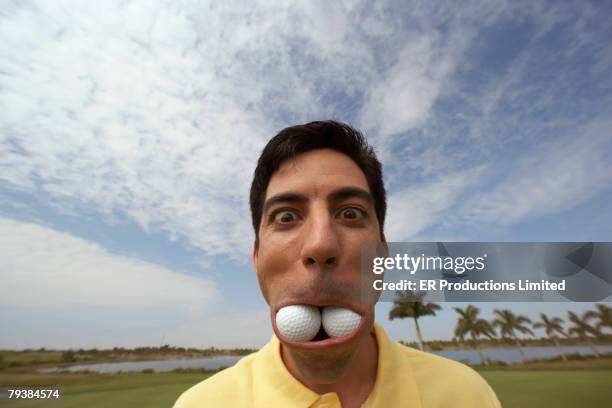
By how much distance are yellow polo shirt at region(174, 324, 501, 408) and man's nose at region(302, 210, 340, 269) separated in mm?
624

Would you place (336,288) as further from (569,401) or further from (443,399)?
(569,401)

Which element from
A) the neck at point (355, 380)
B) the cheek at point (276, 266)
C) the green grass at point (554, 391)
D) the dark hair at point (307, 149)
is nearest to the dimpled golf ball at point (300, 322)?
the cheek at point (276, 266)

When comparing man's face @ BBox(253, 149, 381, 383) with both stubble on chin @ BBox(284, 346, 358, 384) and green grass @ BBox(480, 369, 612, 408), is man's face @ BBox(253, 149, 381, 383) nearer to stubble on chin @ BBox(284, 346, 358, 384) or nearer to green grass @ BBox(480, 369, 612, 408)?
stubble on chin @ BBox(284, 346, 358, 384)

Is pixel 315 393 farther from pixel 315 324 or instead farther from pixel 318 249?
pixel 318 249

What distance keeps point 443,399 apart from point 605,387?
2234 centimetres

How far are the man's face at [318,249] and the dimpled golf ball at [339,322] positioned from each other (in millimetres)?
23

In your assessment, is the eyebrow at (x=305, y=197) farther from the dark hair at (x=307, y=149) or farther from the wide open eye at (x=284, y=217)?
the dark hair at (x=307, y=149)

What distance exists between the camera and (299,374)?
166 cm

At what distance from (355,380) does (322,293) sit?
69 centimetres

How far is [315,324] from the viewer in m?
1.31

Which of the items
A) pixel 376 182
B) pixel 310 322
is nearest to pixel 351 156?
pixel 376 182

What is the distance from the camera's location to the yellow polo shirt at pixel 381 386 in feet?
5.24

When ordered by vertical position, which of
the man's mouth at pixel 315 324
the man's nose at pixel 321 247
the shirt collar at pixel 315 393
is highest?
the man's nose at pixel 321 247

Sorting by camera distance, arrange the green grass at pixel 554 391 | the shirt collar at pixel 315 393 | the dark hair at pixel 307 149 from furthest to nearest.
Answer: the green grass at pixel 554 391, the dark hair at pixel 307 149, the shirt collar at pixel 315 393
